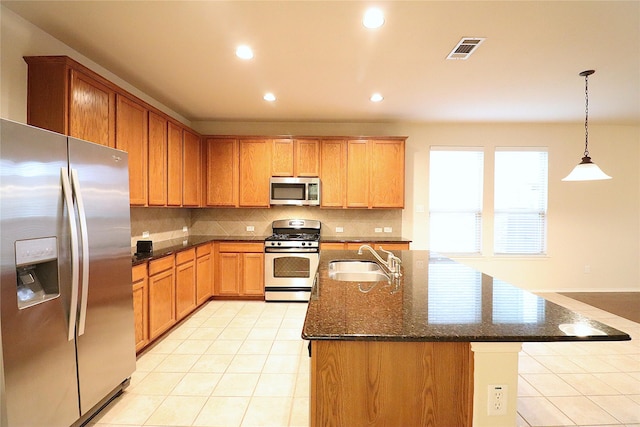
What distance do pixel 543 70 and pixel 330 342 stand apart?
3313 mm

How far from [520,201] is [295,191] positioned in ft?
12.0

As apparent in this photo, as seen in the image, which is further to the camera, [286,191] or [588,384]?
[286,191]

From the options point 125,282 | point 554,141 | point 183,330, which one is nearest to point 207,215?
point 183,330

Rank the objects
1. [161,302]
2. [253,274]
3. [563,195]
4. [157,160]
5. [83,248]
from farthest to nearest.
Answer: [563,195] → [253,274] → [157,160] → [161,302] → [83,248]

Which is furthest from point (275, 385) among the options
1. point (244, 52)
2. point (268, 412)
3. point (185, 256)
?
point (244, 52)

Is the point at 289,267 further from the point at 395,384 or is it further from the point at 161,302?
the point at 395,384

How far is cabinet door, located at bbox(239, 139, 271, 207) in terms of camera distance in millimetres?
4469

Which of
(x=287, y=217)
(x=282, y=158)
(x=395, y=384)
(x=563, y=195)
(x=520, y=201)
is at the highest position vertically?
(x=282, y=158)

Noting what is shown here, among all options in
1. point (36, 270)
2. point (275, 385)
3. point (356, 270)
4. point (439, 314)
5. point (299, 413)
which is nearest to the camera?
point (439, 314)

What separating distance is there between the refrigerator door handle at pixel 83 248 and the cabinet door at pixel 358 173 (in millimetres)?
3329

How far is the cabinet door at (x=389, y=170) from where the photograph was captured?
4.44 metres

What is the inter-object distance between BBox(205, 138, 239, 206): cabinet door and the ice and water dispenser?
9.69 ft

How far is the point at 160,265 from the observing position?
2949 mm

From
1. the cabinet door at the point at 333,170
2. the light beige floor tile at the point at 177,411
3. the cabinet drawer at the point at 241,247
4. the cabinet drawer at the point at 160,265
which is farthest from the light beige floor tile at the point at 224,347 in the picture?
the cabinet door at the point at 333,170
